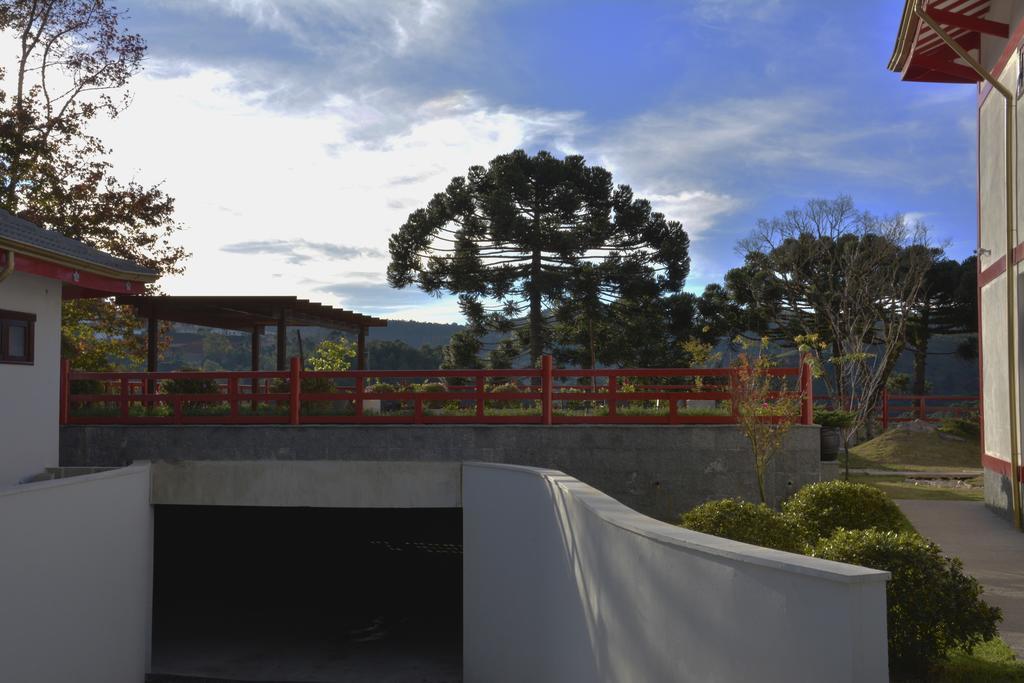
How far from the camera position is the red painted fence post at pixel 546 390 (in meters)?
12.1

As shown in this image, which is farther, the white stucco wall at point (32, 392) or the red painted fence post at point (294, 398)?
the red painted fence post at point (294, 398)

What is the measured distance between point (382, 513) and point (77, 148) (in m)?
12.1

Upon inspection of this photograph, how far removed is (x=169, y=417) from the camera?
12898 mm

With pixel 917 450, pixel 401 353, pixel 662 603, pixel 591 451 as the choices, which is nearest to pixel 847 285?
pixel 917 450

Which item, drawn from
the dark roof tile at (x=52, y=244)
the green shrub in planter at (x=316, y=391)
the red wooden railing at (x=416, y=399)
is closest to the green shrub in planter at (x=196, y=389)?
the red wooden railing at (x=416, y=399)

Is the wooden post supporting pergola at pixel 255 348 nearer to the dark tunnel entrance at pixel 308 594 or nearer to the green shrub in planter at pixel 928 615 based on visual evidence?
the dark tunnel entrance at pixel 308 594

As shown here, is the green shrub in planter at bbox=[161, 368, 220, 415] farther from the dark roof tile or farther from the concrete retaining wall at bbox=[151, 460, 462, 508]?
the dark roof tile

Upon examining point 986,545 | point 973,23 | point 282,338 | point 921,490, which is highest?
point 973,23

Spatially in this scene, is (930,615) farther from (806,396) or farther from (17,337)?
(17,337)

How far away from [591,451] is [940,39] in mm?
8735

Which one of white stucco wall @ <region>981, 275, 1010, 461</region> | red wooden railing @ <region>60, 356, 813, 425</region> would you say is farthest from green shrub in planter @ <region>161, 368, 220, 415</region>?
white stucco wall @ <region>981, 275, 1010, 461</region>

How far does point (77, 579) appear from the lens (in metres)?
8.91

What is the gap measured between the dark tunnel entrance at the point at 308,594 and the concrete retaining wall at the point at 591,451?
113 inches

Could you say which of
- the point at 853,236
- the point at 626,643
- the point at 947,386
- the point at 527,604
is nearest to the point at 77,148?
the point at 527,604
